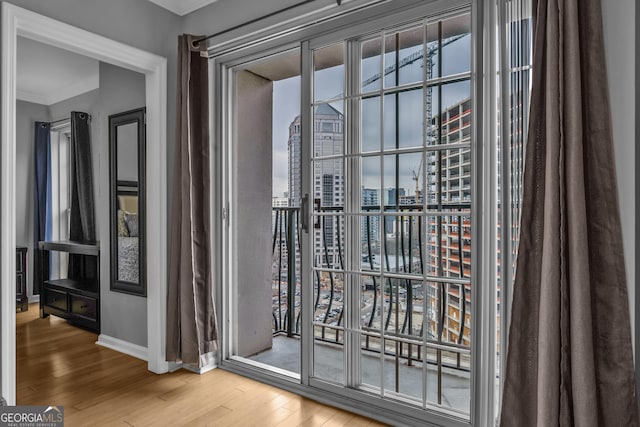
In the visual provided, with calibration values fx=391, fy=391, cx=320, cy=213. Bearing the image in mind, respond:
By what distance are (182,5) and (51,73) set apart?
97.0 inches

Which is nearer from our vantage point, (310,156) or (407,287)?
(407,287)

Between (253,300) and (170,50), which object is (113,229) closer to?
(253,300)

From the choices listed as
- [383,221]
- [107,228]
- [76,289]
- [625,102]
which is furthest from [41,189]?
[625,102]

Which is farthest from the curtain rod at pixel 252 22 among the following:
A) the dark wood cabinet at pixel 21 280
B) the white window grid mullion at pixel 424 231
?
the dark wood cabinet at pixel 21 280

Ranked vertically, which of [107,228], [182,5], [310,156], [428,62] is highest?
[182,5]

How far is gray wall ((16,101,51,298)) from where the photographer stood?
4941mm

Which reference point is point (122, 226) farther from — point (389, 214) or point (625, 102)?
point (625, 102)

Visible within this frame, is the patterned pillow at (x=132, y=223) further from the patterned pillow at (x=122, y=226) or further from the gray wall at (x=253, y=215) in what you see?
the gray wall at (x=253, y=215)

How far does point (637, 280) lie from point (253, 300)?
8.26ft

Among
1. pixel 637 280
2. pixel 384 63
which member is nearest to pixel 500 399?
pixel 637 280

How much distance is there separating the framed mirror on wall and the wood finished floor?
61 cm

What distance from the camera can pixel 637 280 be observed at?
4.80 feet

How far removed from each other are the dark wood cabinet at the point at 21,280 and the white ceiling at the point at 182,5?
340 centimetres

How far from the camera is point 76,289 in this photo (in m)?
3.79
